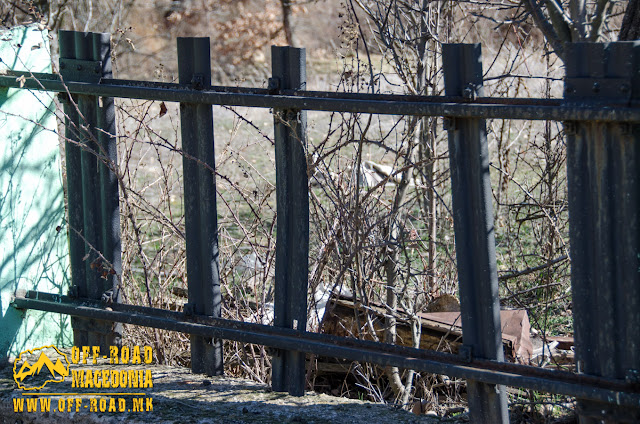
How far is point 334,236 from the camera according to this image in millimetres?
3256

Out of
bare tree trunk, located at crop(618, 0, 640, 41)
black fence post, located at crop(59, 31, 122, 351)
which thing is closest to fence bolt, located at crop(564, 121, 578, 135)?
bare tree trunk, located at crop(618, 0, 640, 41)

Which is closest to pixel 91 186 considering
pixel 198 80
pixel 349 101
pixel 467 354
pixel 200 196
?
pixel 200 196

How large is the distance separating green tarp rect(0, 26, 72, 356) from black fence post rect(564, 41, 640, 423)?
6.99ft

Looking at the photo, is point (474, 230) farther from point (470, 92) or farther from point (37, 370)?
point (37, 370)

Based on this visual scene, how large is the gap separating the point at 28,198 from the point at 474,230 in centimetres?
199

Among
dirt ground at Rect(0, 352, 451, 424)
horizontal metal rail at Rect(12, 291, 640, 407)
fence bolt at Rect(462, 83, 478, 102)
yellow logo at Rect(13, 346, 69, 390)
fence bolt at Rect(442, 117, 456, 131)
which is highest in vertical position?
fence bolt at Rect(462, 83, 478, 102)

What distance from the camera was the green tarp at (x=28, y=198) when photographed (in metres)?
3.22

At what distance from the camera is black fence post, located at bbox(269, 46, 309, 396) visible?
2625 millimetres

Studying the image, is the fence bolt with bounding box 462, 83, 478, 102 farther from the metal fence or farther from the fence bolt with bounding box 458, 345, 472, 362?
the fence bolt with bounding box 458, 345, 472, 362

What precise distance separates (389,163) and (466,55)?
324 inches

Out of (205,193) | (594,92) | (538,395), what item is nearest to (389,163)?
(538,395)

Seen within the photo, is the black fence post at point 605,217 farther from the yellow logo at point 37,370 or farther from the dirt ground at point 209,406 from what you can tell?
the yellow logo at point 37,370

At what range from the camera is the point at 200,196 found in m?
2.88

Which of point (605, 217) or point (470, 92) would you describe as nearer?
point (605, 217)
